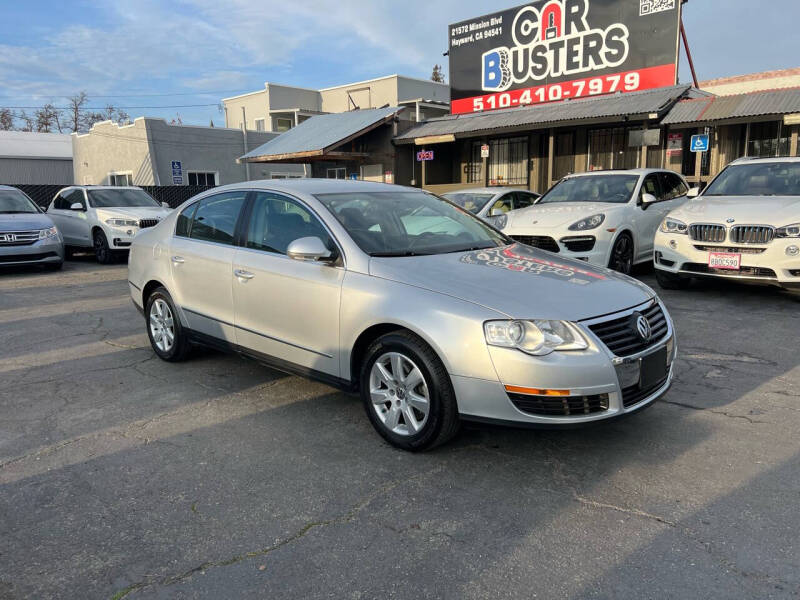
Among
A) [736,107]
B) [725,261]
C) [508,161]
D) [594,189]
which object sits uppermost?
[736,107]

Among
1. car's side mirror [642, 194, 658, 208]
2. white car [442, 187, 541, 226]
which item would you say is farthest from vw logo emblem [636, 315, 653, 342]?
white car [442, 187, 541, 226]

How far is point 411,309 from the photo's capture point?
335cm

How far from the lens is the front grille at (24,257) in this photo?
36.3 feet

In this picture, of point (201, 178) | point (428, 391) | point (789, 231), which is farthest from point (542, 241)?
point (201, 178)

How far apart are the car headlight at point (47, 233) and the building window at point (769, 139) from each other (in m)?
15.3

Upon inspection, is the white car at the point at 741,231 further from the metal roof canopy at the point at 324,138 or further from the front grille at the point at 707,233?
the metal roof canopy at the point at 324,138

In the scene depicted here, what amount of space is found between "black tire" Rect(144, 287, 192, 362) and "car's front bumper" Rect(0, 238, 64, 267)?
7.36 metres

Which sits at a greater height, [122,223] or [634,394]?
[122,223]

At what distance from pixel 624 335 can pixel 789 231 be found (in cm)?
473

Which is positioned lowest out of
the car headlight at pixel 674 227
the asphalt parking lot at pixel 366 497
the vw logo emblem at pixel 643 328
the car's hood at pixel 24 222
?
the asphalt parking lot at pixel 366 497

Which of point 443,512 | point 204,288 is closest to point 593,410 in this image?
point 443,512

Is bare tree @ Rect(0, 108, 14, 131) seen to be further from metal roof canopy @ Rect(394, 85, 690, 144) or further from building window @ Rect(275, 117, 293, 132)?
metal roof canopy @ Rect(394, 85, 690, 144)

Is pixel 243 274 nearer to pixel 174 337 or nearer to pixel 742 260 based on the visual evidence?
pixel 174 337

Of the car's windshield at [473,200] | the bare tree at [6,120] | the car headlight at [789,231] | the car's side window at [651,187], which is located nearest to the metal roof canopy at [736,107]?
the car's side window at [651,187]
